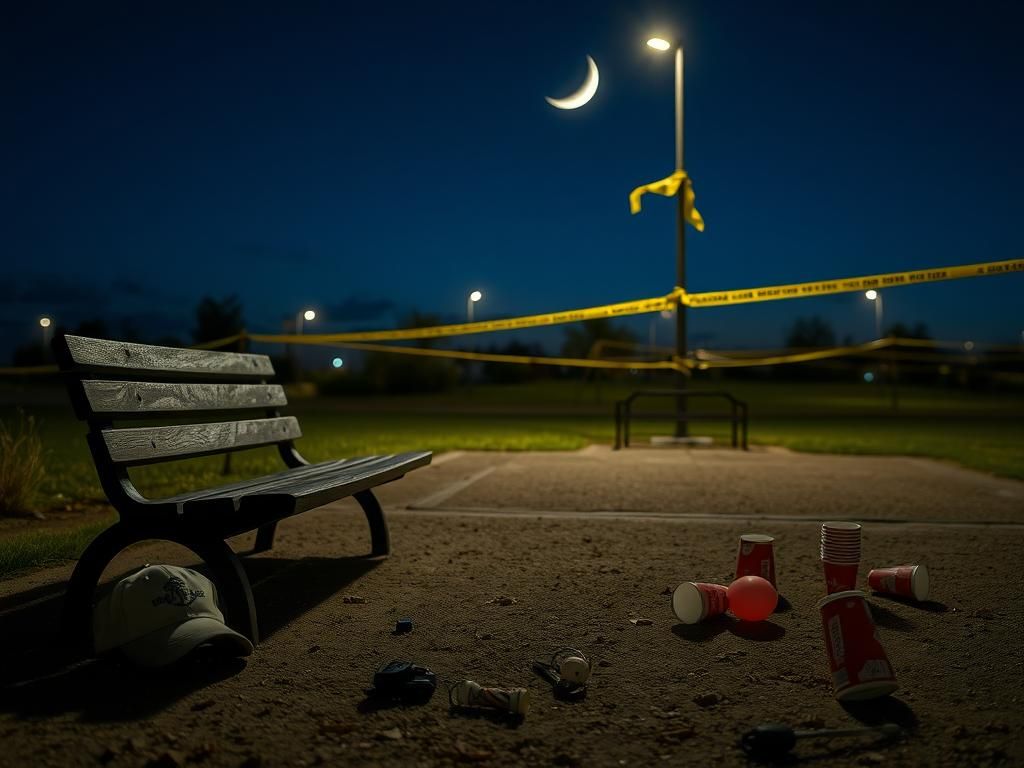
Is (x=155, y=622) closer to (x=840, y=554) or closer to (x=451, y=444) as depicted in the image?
(x=840, y=554)

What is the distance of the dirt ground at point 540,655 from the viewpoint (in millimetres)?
2340

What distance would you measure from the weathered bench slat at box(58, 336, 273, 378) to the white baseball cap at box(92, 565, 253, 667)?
0.97 meters

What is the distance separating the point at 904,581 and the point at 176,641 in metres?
3.12

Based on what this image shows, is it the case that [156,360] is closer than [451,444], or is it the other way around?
[156,360]

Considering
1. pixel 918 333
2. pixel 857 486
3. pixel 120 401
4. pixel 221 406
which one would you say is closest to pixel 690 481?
pixel 857 486

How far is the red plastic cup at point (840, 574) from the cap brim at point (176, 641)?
2.59 m

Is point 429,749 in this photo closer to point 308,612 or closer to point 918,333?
point 308,612

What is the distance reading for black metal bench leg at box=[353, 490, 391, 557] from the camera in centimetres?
486

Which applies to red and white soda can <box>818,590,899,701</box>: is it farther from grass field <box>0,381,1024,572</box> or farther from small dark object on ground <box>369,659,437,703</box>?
grass field <box>0,381,1024,572</box>

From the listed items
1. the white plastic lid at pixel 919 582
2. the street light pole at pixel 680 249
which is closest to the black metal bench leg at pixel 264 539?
the white plastic lid at pixel 919 582

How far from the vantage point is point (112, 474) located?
3303mm

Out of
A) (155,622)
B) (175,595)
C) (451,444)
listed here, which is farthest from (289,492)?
(451,444)

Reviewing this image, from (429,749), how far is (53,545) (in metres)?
3.52

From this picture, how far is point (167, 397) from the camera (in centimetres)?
392
